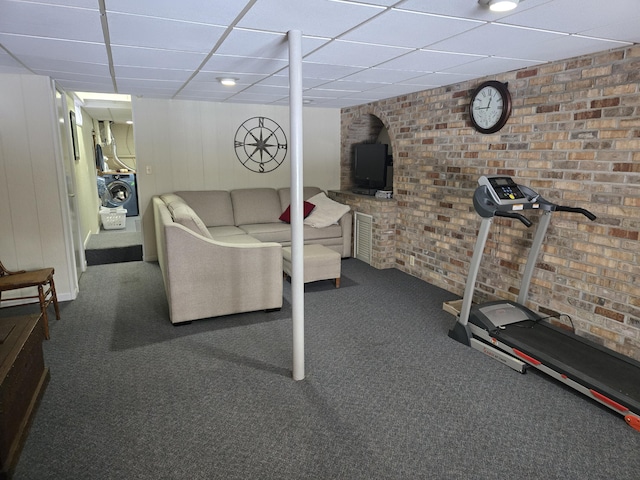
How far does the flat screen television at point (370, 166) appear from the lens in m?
5.54

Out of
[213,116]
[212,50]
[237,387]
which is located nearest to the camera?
[237,387]

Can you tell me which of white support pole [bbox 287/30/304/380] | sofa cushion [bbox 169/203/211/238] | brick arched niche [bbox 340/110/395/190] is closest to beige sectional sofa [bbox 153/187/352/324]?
sofa cushion [bbox 169/203/211/238]

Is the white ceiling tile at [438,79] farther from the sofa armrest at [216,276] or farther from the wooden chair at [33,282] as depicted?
the wooden chair at [33,282]

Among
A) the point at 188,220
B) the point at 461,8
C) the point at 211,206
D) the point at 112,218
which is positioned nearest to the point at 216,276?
the point at 188,220

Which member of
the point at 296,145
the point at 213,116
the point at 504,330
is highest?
the point at 213,116

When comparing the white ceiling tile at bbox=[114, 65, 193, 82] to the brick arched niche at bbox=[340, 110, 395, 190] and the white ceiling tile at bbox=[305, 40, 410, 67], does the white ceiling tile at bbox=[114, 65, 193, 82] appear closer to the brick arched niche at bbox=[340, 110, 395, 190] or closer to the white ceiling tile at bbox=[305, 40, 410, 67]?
the white ceiling tile at bbox=[305, 40, 410, 67]

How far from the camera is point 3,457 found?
6.17 feet

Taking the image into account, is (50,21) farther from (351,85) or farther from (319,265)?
(319,265)

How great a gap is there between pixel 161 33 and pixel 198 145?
341cm

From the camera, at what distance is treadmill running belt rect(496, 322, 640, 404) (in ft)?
8.04

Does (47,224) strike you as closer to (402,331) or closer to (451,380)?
(402,331)

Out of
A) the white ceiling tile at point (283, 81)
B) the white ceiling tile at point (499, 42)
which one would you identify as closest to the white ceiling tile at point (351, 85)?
the white ceiling tile at point (283, 81)

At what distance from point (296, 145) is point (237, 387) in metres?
1.56

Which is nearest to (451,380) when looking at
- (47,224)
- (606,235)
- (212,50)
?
(606,235)
